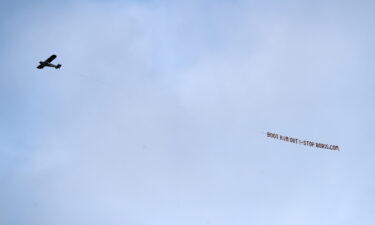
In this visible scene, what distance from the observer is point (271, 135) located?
83438 millimetres

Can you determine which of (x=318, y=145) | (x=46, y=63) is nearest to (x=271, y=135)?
(x=318, y=145)

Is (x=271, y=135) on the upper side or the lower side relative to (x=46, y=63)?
lower

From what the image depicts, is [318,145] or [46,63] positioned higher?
[46,63]

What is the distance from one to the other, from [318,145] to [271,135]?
634 inches

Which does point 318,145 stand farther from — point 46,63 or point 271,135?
point 46,63

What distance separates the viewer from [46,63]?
88188 millimetres

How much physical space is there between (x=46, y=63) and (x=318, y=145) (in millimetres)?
95487

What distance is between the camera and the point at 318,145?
84375 mm

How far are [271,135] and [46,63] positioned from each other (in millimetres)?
79538
